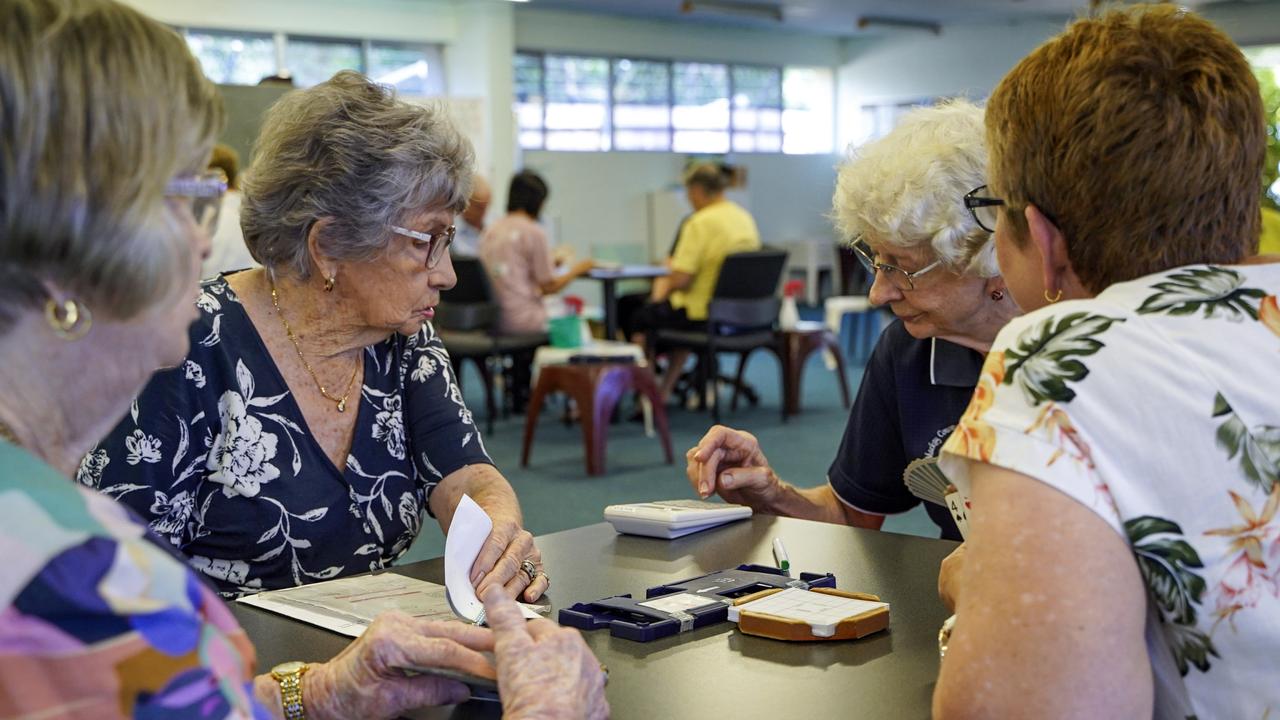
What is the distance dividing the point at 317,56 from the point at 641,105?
12.5ft

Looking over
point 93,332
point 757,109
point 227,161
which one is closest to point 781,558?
point 93,332

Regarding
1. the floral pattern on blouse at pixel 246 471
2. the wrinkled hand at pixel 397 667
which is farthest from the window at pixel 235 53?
the wrinkled hand at pixel 397 667

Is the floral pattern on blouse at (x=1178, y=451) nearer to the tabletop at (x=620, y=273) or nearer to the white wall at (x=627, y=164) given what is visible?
the tabletop at (x=620, y=273)

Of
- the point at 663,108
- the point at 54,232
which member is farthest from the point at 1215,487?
the point at 663,108

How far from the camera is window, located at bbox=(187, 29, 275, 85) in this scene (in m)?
11.4

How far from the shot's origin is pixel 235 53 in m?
11.6

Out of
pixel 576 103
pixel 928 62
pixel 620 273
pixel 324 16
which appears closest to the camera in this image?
pixel 620 273

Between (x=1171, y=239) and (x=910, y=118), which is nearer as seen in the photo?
(x=1171, y=239)

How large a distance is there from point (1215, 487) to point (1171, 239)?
0.71ft

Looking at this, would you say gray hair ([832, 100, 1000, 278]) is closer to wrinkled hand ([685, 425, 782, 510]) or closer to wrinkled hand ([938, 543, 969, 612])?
wrinkled hand ([685, 425, 782, 510])

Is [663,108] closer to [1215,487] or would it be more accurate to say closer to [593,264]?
[593,264]

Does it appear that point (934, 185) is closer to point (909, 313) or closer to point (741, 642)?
point (909, 313)

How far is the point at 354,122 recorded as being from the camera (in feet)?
6.20

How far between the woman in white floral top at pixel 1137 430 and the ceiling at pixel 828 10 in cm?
1202
